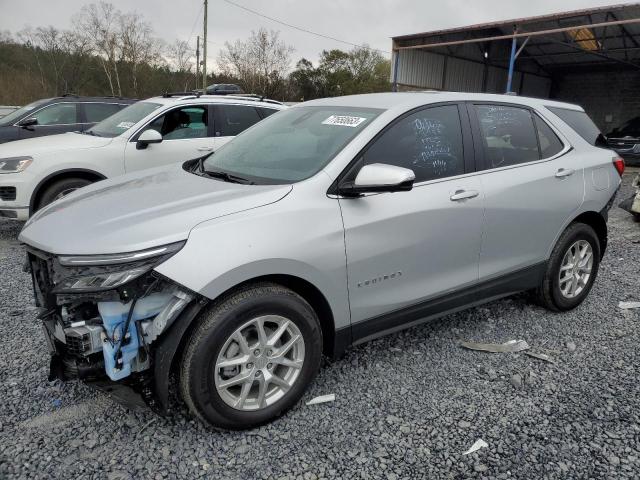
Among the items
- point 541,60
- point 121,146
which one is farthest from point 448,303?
point 541,60

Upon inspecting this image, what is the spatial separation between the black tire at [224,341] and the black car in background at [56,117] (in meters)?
7.64

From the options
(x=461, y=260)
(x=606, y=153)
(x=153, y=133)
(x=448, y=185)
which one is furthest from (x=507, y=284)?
(x=153, y=133)

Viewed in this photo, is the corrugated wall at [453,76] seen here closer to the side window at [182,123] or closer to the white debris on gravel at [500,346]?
the side window at [182,123]

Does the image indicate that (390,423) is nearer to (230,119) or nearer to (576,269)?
(576,269)

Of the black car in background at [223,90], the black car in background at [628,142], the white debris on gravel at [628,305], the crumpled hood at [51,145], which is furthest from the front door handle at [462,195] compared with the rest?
the black car in background at [628,142]

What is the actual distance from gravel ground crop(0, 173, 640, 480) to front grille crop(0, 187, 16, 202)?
2.52 m

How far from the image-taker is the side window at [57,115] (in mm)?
8656

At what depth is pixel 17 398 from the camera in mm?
2793

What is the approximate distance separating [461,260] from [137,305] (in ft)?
6.59

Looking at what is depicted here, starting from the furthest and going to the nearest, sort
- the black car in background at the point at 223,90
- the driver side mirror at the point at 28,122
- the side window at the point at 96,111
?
the side window at the point at 96,111
the driver side mirror at the point at 28,122
the black car in background at the point at 223,90

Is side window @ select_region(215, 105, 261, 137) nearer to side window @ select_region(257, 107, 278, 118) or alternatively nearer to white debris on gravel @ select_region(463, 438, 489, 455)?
side window @ select_region(257, 107, 278, 118)

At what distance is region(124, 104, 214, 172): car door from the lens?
6207mm

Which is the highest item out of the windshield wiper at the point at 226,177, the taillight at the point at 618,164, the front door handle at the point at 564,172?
the taillight at the point at 618,164

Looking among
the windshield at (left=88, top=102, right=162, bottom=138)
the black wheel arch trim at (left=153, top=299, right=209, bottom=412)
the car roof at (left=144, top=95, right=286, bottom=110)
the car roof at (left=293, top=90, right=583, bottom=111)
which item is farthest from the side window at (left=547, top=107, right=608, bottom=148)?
the windshield at (left=88, top=102, right=162, bottom=138)
